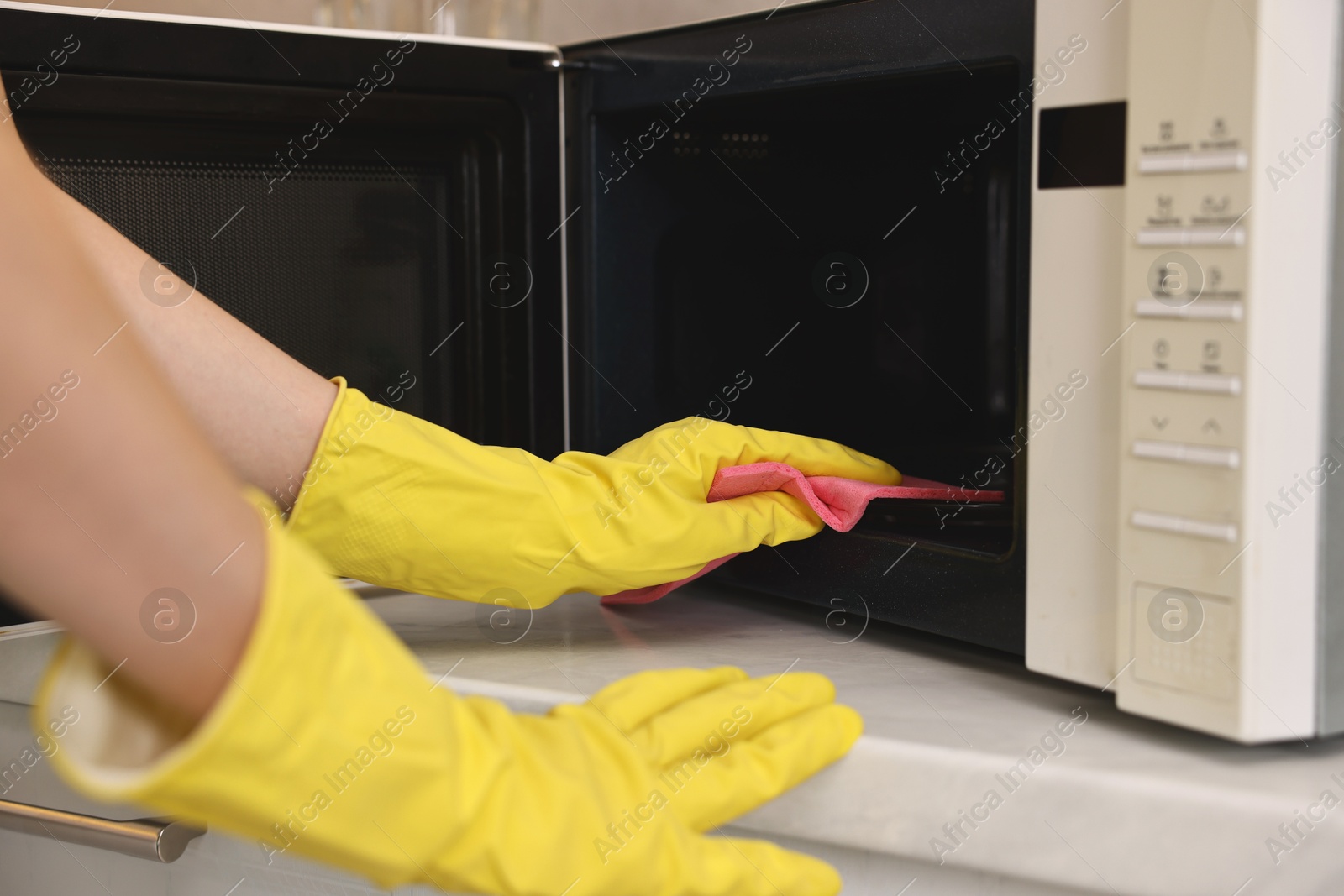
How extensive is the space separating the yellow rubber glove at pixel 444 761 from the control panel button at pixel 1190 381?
18 centimetres

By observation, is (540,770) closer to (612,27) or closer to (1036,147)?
(1036,147)

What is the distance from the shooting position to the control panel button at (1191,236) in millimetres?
422

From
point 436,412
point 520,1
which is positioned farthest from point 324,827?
point 520,1

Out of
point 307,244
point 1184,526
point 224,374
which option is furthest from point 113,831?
point 1184,526

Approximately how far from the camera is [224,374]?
22.7 inches

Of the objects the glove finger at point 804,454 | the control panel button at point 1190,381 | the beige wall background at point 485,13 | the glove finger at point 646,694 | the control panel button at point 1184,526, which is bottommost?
the glove finger at point 646,694

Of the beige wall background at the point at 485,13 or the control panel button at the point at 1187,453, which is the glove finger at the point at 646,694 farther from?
the beige wall background at the point at 485,13

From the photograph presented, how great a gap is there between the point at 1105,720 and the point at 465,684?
290 mm

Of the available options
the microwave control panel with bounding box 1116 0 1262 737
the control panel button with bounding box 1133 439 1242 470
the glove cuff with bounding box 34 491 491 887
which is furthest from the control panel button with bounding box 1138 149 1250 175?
the glove cuff with bounding box 34 491 491 887

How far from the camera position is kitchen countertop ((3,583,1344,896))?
438 millimetres

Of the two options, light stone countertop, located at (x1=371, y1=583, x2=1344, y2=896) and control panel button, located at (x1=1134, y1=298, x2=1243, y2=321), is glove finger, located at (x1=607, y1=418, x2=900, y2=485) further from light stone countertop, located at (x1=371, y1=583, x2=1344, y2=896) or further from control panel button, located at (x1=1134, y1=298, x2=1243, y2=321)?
control panel button, located at (x1=1134, y1=298, x2=1243, y2=321)

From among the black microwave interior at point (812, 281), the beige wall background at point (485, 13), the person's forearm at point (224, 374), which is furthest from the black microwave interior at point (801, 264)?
the beige wall background at point (485, 13)

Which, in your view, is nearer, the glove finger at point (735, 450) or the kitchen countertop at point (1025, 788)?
the kitchen countertop at point (1025, 788)

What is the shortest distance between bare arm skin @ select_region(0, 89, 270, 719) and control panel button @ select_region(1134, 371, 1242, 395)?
1.08ft
